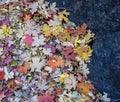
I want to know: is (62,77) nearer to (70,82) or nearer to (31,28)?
(70,82)

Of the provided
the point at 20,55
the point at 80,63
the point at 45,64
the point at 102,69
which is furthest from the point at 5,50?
the point at 102,69

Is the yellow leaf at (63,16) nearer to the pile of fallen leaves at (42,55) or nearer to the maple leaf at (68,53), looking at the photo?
the pile of fallen leaves at (42,55)

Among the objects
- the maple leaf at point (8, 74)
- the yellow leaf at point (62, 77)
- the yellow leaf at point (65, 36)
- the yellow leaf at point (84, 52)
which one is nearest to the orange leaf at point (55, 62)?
the yellow leaf at point (62, 77)

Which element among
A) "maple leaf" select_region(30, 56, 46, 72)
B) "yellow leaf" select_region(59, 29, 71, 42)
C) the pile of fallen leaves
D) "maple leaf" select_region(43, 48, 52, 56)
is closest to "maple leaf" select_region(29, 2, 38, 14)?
the pile of fallen leaves

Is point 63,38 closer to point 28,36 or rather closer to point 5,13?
point 28,36

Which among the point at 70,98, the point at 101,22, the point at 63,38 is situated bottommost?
the point at 70,98
